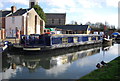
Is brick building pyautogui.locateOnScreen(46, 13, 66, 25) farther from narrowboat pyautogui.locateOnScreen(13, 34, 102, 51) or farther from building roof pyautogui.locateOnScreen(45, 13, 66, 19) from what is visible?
narrowboat pyautogui.locateOnScreen(13, 34, 102, 51)

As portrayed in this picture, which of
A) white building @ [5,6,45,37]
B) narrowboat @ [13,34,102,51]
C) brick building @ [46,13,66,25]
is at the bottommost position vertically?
narrowboat @ [13,34,102,51]

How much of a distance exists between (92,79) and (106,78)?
725 mm

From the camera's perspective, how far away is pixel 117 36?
5091 centimetres

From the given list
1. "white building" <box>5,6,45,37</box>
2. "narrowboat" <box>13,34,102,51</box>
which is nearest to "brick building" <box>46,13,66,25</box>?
"white building" <box>5,6,45,37</box>

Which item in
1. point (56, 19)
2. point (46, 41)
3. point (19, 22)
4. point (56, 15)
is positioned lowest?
point (46, 41)

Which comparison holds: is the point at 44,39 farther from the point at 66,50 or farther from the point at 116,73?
the point at 116,73

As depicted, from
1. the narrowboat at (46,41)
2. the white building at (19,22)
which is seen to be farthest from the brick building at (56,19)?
the narrowboat at (46,41)

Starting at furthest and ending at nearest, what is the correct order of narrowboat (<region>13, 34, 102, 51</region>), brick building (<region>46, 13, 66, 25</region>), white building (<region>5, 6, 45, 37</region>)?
brick building (<region>46, 13, 66, 25</region>), white building (<region>5, 6, 45, 37</region>), narrowboat (<region>13, 34, 102, 51</region>)

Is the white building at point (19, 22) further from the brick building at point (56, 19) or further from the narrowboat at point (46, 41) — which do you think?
the brick building at point (56, 19)

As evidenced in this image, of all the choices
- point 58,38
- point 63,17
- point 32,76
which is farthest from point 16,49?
point 63,17

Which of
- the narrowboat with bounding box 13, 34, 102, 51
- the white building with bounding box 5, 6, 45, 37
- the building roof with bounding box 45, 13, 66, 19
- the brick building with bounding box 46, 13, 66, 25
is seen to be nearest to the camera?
the narrowboat with bounding box 13, 34, 102, 51

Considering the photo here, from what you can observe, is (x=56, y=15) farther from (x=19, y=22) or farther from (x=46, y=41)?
(x=46, y=41)

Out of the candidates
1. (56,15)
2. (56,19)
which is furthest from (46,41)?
(56,15)

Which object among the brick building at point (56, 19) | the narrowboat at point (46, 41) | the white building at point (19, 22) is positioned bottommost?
the narrowboat at point (46, 41)
